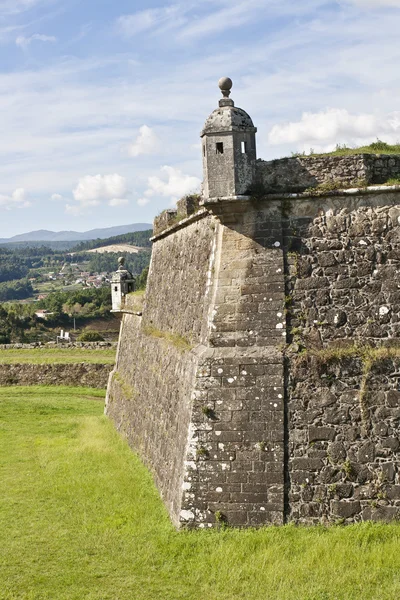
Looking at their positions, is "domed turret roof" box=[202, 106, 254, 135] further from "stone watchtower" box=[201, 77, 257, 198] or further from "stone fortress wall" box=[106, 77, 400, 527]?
"stone fortress wall" box=[106, 77, 400, 527]

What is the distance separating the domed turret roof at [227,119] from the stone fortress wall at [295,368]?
713 millimetres

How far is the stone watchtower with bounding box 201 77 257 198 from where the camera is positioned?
1147cm

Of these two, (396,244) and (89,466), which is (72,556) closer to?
(89,466)

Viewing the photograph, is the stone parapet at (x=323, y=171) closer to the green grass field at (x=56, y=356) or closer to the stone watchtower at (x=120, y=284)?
the stone watchtower at (x=120, y=284)

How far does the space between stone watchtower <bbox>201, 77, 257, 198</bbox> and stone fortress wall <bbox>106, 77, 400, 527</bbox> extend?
160 millimetres

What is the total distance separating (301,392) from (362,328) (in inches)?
54.2

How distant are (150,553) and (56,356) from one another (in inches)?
1071

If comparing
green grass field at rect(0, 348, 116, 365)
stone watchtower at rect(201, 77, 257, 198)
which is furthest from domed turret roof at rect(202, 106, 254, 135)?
green grass field at rect(0, 348, 116, 365)

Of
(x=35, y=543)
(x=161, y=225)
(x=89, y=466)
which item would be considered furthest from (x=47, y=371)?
(x=35, y=543)

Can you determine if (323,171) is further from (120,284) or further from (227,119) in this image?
(120,284)

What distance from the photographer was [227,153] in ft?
37.7

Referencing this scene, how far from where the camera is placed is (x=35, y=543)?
10.6 m

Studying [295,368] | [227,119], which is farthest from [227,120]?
[295,368]

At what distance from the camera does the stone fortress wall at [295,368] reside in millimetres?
10617
